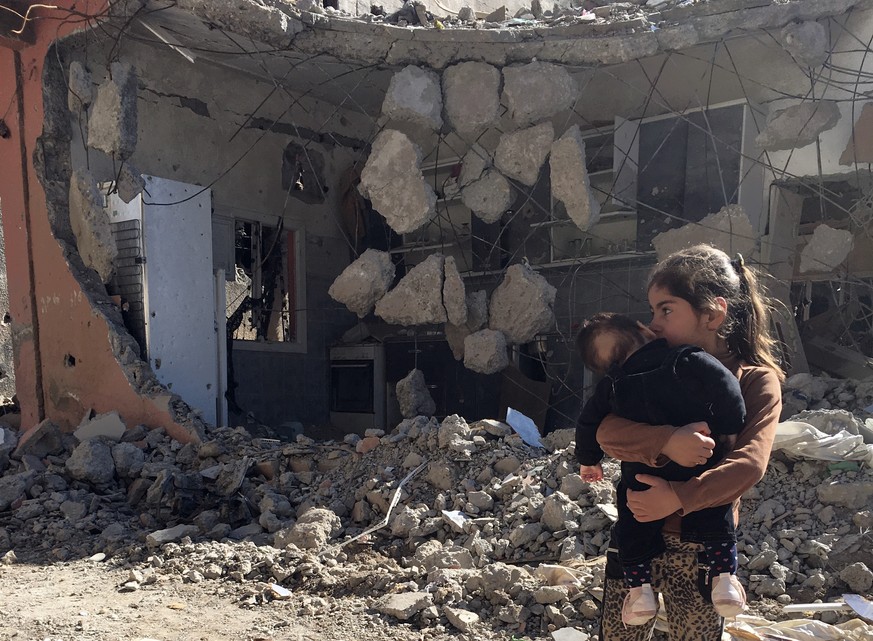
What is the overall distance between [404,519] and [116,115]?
168 inches

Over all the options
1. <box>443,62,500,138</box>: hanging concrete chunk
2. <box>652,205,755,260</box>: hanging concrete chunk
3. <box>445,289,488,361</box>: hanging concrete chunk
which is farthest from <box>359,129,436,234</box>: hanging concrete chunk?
<box>652,205,755,260</box>: hanging concrete chunk

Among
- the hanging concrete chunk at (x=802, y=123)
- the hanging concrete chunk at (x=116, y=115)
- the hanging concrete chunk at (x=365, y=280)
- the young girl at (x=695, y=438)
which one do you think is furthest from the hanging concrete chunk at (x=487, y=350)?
the young girl at (x=695, y=438)

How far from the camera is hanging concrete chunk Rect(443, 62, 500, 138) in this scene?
6012 millimetres

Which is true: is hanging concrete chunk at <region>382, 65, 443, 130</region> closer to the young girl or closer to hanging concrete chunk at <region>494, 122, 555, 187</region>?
hanging concrete chunk at <region>494, 122, 555, 187</region>

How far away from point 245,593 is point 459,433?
1743 millimetres

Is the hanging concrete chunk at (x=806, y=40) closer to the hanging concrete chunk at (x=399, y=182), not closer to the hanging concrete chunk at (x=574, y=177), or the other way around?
the hanging concrete chunk at (x=574, y=177)

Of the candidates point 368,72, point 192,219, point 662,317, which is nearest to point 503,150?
point 368,72

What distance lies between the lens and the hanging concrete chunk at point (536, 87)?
5.89 m

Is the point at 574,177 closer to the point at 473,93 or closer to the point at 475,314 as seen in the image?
the point at 473,93

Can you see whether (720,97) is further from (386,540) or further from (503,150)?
(386,540)

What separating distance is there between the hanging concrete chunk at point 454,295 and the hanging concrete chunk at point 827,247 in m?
2.71

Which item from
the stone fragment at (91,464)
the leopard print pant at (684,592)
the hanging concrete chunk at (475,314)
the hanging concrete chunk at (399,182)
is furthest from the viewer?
the hanging concrete chunk at (475,314)

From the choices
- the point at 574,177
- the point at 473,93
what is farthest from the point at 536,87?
the point at 574,177

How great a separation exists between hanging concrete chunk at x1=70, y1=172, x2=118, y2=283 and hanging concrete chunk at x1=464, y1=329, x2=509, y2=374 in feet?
10.5
